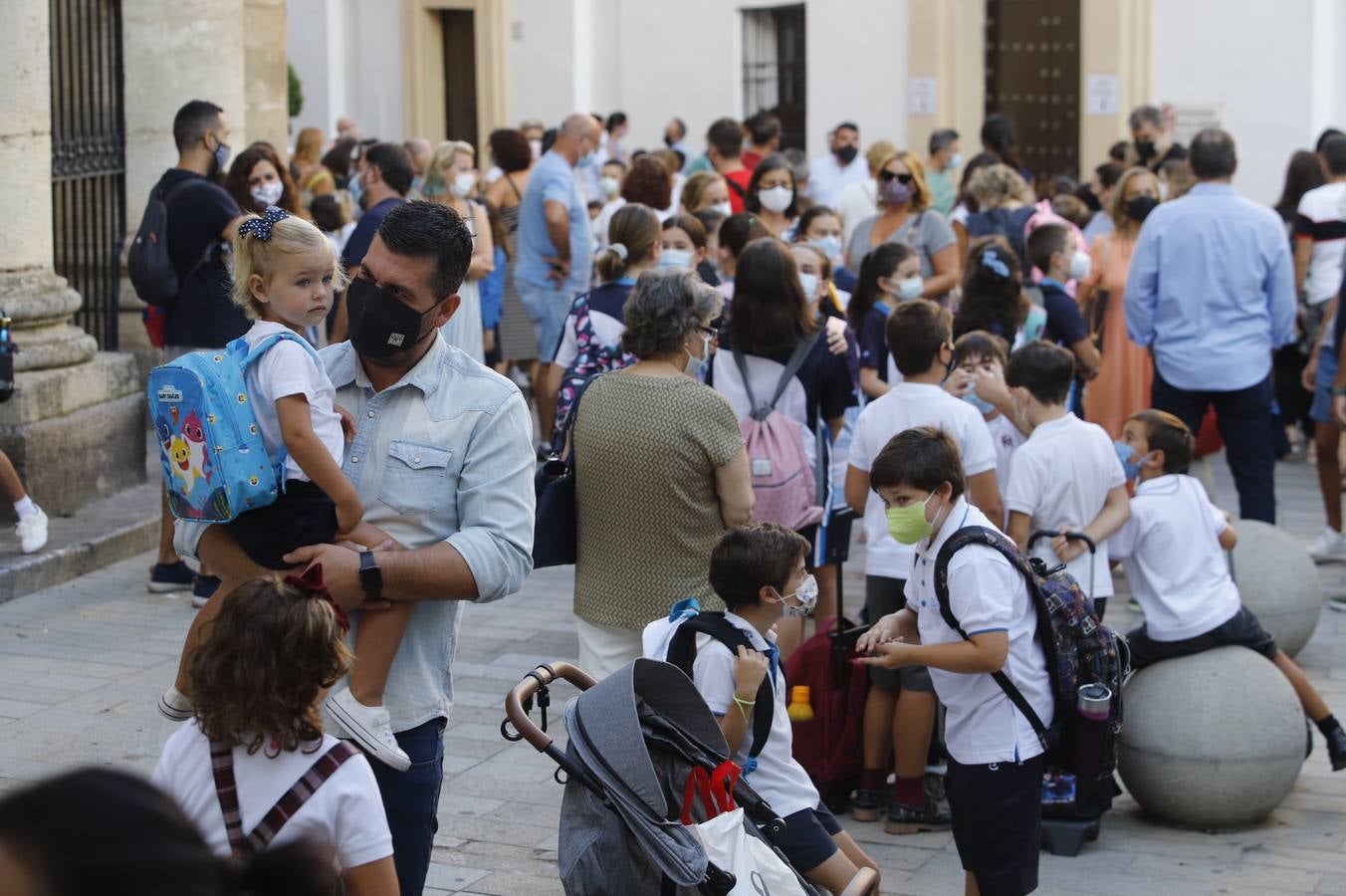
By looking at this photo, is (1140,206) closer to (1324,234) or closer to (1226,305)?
(1226,305)

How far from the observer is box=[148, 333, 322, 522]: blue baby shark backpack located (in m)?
3.65

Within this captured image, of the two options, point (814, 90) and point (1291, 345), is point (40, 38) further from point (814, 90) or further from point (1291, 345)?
point (814, 90)

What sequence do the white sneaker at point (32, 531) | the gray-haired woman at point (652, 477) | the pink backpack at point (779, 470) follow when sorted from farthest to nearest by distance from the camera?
the white sneaker at point (32, 531) < the pink backpack at point (779, 470) < the gray-haired woman at point (652, 477)

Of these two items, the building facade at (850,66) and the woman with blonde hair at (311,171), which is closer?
the woman with blonde hair at (311,171)

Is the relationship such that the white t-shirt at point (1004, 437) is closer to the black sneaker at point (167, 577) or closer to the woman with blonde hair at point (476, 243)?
the woman with blonde hair at point (476, 243)

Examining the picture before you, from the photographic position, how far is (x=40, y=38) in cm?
891

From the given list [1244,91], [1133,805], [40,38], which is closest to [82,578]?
[40,38]

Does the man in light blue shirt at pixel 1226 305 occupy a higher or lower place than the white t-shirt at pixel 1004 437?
higher

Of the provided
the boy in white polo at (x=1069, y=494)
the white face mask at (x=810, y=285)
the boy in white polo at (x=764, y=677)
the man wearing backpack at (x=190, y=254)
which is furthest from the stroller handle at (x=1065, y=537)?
the man wearing backpack at (x=190, y=254)

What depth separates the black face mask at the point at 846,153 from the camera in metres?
16.9

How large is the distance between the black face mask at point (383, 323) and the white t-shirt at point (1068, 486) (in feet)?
10.8

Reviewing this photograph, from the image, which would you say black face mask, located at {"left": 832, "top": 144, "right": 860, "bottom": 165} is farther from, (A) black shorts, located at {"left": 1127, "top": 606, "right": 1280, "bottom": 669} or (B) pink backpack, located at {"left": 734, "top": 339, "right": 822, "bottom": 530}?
(A) black shorts, located at {"left": 1127, "top": 606, "right": 1280, "bottom": 669}

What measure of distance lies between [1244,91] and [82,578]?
14.8 metres

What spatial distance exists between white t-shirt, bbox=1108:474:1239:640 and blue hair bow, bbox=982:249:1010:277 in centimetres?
190
